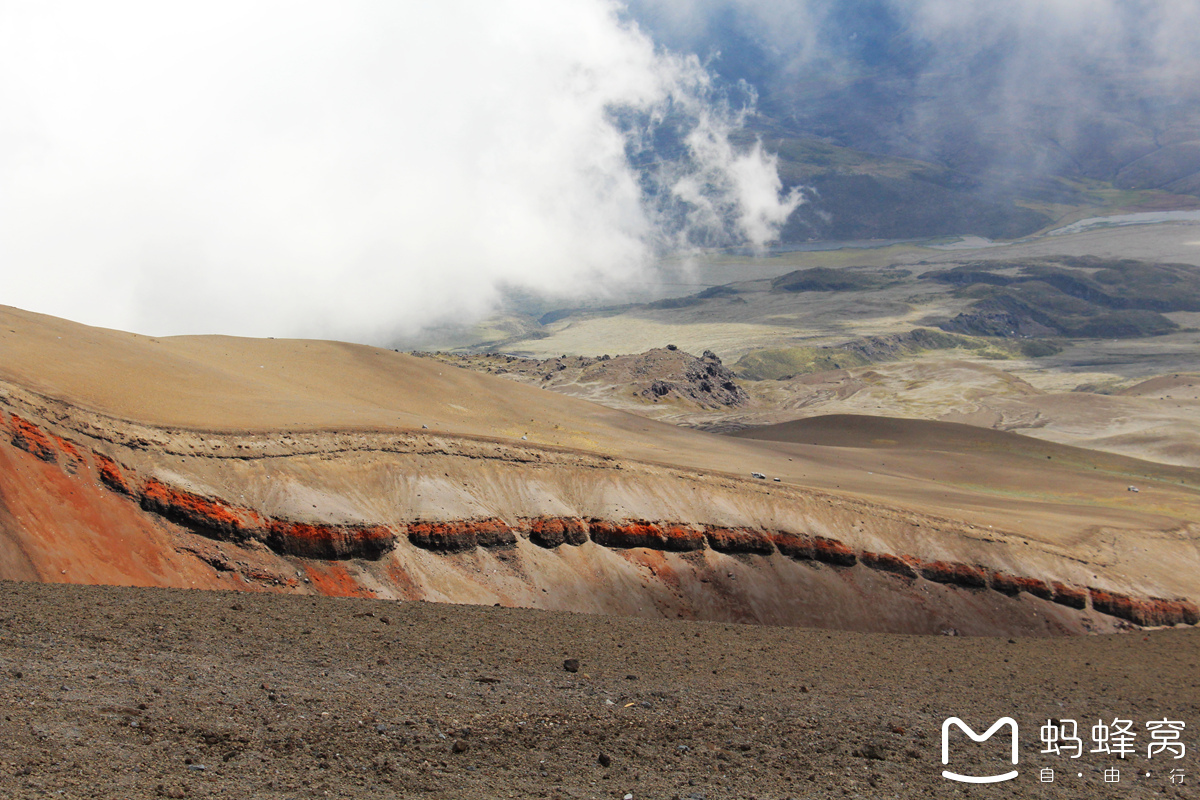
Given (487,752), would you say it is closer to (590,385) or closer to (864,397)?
(590,385)

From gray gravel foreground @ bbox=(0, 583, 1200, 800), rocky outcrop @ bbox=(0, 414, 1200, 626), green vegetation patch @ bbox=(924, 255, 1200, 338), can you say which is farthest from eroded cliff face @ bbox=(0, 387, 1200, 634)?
green vegetation patch @ bbox=(924, 255, 1200, 338)

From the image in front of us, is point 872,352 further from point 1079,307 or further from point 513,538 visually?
point 513,538

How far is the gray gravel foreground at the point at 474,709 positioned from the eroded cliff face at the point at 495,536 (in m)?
5.36

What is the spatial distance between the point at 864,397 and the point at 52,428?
107060mm

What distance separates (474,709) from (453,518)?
14491 mm

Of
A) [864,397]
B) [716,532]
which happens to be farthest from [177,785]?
[864,397]

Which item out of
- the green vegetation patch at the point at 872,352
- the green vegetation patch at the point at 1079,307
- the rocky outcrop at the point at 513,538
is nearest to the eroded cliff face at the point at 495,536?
the rocky outcrop at the point at 513,538

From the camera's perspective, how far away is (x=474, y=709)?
12.0 metres

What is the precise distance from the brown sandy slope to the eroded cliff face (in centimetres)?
7

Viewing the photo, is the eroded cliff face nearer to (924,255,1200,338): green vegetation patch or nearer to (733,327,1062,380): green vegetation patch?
(733,327,1062,380): green vegetation patch

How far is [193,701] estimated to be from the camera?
10.7 meters

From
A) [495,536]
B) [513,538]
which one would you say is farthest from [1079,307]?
[495,536]

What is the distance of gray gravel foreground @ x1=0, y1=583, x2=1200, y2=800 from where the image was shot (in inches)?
374

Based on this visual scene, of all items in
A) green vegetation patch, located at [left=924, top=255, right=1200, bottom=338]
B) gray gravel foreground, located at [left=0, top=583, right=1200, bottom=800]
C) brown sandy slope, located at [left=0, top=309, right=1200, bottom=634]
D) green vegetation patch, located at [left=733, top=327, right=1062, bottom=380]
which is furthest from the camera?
green vegetation patch, located at [left=924, top=255, right=1200, bottom=338]
